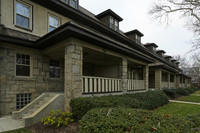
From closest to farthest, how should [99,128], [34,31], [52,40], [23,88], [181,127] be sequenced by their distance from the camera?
1. [181,127]
2. [99,128]
3. [52,40]
4. [23,88]
5. [34,31]

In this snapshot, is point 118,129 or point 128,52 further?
point 128,52

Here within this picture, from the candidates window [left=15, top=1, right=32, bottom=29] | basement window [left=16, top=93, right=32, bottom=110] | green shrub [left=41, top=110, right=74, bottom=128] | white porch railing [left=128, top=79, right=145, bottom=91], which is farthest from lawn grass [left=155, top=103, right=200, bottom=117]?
window [left=15, top=1, right=32, bottom=29]

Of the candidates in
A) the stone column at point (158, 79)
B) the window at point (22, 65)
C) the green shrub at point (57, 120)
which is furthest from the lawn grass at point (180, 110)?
the window at point (22, 65)

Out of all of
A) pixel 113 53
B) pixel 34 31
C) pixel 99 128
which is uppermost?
pixel 34 31

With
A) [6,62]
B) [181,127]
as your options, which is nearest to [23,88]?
[6,62]

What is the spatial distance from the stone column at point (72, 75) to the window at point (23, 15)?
3.34 m

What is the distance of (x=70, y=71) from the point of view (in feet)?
17.0

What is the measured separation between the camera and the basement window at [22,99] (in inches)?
247

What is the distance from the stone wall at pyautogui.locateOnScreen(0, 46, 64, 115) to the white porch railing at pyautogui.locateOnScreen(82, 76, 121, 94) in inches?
105

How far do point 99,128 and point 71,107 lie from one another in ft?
9.25

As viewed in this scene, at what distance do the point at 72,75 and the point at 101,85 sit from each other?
2.50 m

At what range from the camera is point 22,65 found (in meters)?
6.52

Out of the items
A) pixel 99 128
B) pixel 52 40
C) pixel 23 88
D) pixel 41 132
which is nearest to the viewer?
pixel 99 128

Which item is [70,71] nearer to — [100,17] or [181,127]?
[181,127]
